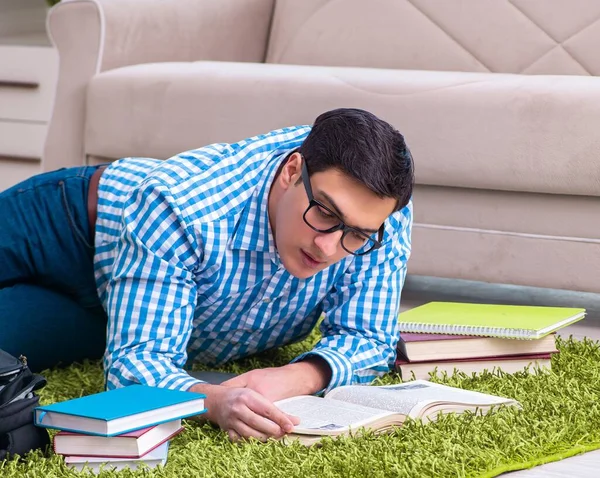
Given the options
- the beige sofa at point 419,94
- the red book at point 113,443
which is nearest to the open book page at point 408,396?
the red book at point 113,443

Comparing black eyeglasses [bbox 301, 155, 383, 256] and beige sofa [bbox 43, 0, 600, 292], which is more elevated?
beige sofa [bbox 43, 0, 600, 292]

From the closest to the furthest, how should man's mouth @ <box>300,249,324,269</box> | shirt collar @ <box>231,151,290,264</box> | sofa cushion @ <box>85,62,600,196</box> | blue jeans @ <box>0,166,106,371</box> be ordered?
man's mouth @ <box>300,249,324,269</box>
shirt collar @ <box>231,151,290,264</box>
blue jeans @ <box>0,166,106,371</box>
sofa cushion @ <box>85,62,600,196</box>

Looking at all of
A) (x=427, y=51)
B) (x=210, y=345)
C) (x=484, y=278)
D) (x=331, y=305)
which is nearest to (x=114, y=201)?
(x=210, y=345)

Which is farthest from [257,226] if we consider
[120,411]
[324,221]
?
[120,411]

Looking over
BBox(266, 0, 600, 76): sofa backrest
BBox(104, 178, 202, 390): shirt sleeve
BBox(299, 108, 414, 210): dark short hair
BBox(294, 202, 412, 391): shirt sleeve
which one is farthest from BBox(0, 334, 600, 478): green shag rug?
BBox(266, 0, 600, 76): sofa backrest

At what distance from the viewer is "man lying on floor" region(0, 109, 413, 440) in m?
1.41

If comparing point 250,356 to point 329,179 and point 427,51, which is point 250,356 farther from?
point 427,51

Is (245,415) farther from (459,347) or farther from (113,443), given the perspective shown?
(459,347)

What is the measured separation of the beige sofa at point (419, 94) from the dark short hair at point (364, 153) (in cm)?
86

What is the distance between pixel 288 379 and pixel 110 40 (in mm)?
1601

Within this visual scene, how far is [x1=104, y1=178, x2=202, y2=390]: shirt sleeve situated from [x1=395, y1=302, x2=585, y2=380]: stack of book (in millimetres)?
425

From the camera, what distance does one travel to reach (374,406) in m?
1.46

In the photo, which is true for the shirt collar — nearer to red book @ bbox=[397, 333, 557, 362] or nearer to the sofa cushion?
red book @ bbox=[397, 333, 557, 362]

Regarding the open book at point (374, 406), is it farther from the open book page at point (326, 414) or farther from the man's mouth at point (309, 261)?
the man's mouth at point (309, 261)
